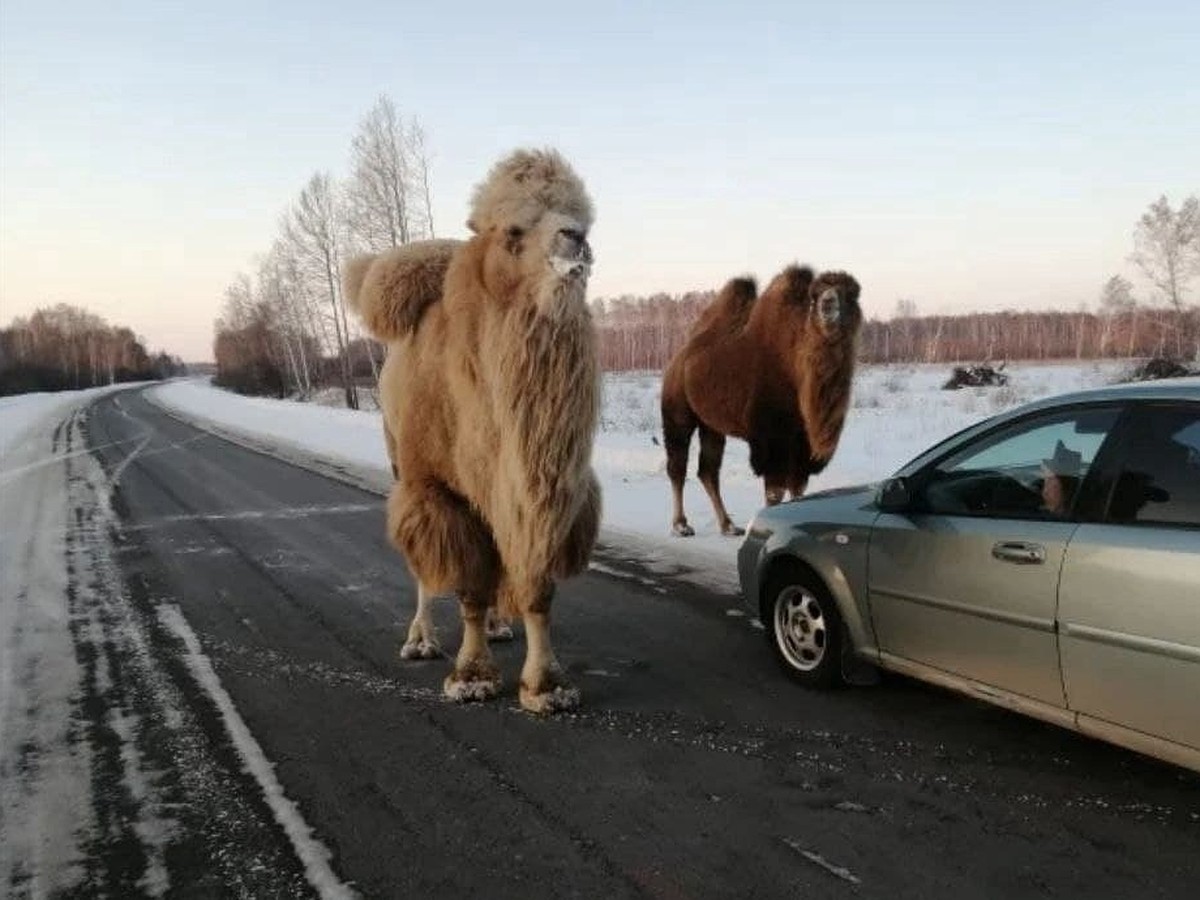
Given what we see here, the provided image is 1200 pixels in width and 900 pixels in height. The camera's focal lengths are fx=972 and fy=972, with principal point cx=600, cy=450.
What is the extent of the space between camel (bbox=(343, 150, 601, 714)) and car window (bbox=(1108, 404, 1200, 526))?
2.35 meters

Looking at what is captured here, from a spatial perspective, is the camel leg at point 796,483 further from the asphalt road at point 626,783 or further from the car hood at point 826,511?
the car hood at point 826,511

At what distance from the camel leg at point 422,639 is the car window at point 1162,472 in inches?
154

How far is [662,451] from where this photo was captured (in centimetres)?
1620

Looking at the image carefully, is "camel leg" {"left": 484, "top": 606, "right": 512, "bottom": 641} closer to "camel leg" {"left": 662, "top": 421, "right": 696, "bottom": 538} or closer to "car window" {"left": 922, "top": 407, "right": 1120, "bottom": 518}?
"car window" {"left": 922, "top": 407, "right": 1120, "bottom": 518}

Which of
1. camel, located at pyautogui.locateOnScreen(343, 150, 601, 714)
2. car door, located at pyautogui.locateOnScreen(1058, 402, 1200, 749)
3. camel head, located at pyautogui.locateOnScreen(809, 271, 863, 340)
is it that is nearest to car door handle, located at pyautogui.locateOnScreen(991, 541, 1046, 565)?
car door, located at pyautogui.locateOnScreen(1058, 402, 1200, 749)

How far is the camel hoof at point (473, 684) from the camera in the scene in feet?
17.1

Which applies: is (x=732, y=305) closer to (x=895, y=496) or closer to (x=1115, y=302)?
(x=895, y=496)

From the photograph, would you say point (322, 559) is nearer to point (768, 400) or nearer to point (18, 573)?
point (18, 573)

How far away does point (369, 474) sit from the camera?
664 inches

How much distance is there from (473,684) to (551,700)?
0.50m

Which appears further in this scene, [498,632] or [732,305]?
[732,305]

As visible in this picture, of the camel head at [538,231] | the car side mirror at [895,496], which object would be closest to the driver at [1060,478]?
the car side mirror at [895,496]

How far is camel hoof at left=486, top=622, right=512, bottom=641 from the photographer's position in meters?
6.47

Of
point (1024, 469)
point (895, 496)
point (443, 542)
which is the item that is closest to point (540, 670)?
point (443, 542)
